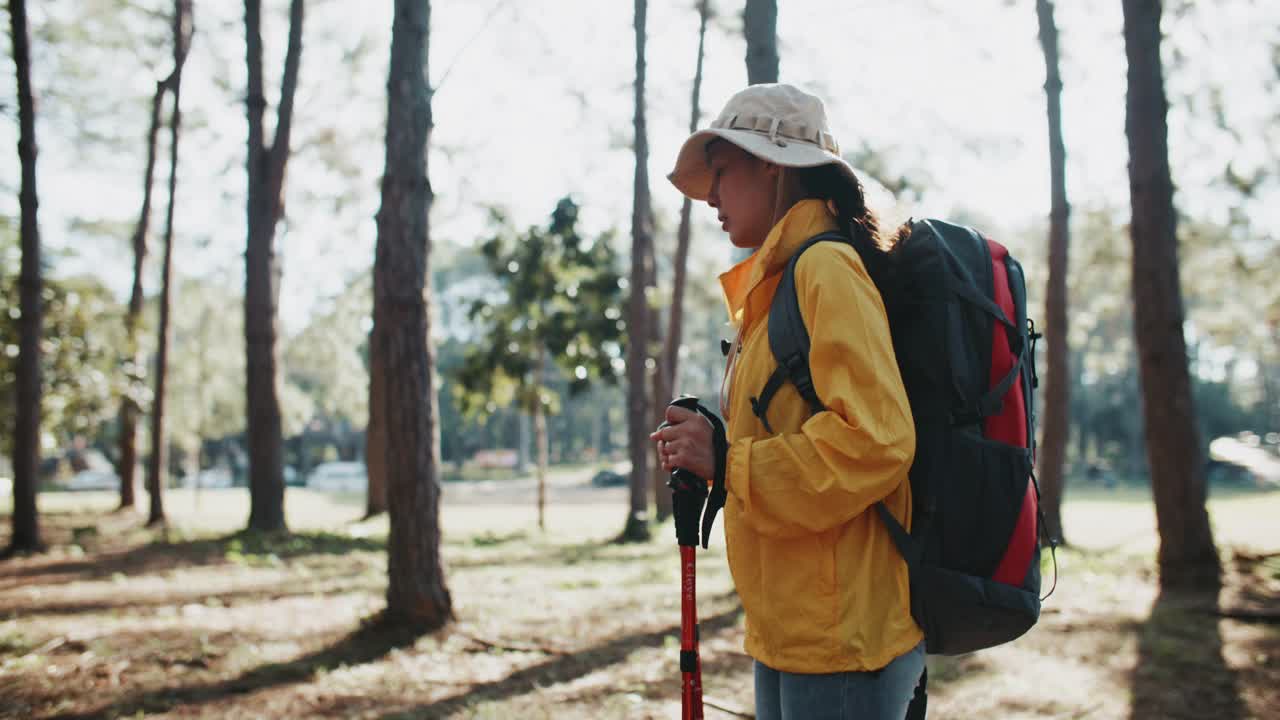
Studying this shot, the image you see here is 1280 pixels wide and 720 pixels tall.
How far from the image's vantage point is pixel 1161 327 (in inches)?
322

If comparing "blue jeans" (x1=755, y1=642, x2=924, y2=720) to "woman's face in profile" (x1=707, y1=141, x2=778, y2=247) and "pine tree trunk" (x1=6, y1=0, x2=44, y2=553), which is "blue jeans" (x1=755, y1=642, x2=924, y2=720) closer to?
"woman's face in profile" (x1=707, y1=141, x2=778, y2=247)

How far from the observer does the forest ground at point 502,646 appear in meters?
5.01

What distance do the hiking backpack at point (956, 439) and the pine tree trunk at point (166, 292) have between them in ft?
51.2

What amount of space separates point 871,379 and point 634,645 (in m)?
5.20

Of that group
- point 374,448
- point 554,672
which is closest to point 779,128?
point 554,672

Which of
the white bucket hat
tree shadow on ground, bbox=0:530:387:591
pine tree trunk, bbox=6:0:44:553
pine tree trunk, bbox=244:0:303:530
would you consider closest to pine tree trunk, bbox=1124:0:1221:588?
the white bucket hat

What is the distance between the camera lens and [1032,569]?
1.80m

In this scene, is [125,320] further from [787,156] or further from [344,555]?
[787,156]

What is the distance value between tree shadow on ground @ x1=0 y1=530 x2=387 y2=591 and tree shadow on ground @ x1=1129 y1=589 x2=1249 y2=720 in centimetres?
854

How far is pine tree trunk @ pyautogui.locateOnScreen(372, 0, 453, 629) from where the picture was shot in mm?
6368

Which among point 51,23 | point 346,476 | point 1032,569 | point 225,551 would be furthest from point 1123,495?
point 346,476

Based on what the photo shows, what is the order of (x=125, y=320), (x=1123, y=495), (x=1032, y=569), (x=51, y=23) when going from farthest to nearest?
1. (x=1123, y=495)
2. (x=125, y=320)
3. (x=51, y=23)
4. (x=1032, y=569)

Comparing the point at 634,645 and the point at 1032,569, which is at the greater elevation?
the point at 1032,569

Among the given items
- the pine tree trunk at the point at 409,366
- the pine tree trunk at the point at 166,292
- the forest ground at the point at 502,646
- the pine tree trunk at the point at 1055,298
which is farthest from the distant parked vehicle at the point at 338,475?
the pine tree trunk at the point at 409,366
